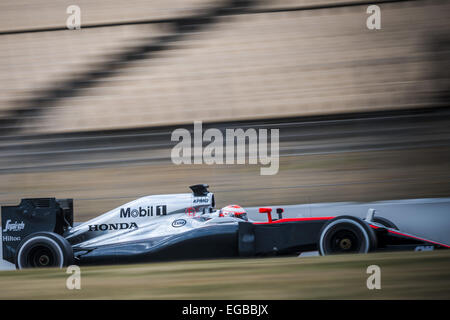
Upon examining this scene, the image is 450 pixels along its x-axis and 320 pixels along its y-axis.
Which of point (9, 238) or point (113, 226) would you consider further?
point (9, 238)

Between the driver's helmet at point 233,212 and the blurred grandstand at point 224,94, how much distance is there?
0.08 metres

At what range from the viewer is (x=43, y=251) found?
3.15 m

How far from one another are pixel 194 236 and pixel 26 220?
1.09m

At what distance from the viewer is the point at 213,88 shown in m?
4.09

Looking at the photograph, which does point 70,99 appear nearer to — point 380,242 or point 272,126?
point 272,126

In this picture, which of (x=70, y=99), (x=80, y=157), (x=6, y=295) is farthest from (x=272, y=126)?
(x=6, y=295)

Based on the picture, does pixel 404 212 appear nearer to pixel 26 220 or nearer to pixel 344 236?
pixel 344 236

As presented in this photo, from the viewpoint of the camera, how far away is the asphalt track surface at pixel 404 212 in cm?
305

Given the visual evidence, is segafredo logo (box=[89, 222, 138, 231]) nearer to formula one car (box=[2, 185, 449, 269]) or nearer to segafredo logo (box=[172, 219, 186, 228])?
formula one car (box=[2, 185, 449, 269])

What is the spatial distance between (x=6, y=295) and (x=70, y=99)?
2.18 meters

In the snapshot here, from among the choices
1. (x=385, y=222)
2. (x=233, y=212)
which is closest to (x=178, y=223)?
(x=233, y=212)

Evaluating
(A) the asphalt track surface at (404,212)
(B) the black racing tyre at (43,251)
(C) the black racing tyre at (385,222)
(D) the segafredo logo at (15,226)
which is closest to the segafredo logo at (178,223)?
(A) the asphalt track surface at (404,212)

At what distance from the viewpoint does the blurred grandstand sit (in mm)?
3521

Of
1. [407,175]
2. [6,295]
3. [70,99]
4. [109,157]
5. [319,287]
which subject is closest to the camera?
[319,287]
